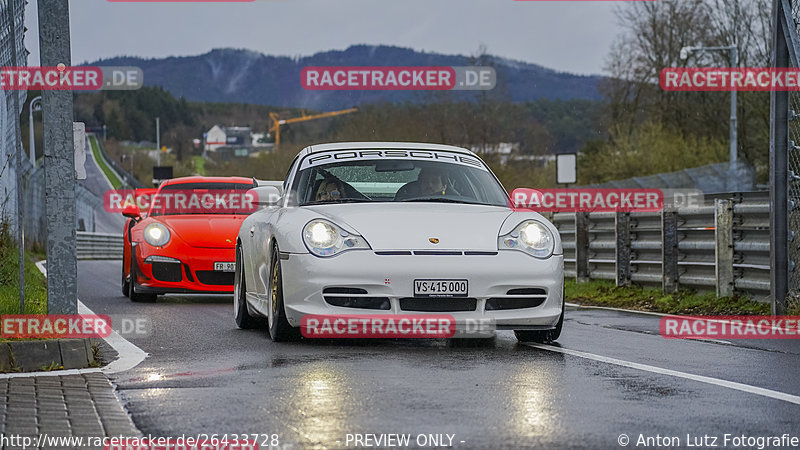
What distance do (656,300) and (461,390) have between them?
908 centimetres

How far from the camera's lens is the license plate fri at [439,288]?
838 cm

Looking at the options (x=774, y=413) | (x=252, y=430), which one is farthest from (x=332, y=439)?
(x=774, y=413)

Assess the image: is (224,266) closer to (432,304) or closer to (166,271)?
(166,271)

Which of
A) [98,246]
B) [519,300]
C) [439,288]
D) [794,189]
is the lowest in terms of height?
[98,246]

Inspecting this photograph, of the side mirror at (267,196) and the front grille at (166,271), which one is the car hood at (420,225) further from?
the front grille at (166,271)

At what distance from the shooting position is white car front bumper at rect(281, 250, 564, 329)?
840 centimetres

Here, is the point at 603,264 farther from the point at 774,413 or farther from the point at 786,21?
the point at 774,413

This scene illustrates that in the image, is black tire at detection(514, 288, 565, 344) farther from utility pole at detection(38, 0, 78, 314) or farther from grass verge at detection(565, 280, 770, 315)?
grass verge at detection(565, 280, 770, 315)

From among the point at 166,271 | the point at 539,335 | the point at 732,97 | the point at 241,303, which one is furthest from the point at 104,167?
the point at 539,335

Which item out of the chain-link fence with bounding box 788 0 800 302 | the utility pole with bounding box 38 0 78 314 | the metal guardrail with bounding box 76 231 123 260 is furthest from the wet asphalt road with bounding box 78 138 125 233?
the utility pole with bounding box 38 0 78 314

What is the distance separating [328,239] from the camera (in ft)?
28.5

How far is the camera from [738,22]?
48.0 metres

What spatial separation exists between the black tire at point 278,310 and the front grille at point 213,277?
5603mm

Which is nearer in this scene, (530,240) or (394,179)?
(530,240)
